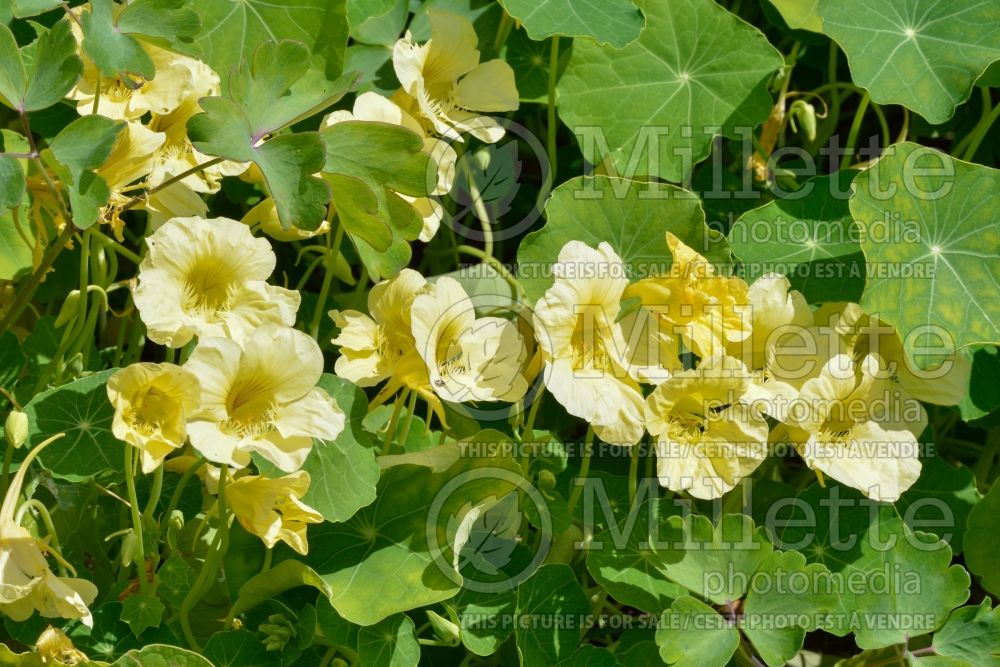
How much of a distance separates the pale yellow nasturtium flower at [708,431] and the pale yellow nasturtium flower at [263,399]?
0.39m

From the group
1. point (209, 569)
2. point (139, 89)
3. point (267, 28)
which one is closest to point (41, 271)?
point (139, 89)

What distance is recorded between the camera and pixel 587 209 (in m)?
1.47

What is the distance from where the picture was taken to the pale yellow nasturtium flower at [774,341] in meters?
1.33

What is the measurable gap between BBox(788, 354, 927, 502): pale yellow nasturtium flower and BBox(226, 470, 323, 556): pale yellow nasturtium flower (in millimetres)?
598

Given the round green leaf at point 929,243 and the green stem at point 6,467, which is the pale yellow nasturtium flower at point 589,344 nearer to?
the round green leaf at point 929,243

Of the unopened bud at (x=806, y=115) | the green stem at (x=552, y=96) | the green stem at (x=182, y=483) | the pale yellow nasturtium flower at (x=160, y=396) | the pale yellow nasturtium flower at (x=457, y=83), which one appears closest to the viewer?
the pale yellow nasturtium flower at (x=160, y=396)

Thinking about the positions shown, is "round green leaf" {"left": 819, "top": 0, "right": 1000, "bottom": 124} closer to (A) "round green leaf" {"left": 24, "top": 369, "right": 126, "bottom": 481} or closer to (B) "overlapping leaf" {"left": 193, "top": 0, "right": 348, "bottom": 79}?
(B) "overlapping leaf" {"left": 193, "top": 0, "right": 348, "bottom": 79}

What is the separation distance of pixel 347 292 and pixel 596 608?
699 millimetres

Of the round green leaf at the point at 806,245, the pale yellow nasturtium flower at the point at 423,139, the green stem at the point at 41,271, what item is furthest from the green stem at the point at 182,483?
the round green leaf at the point at 806,245

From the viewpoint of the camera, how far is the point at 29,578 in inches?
44.4

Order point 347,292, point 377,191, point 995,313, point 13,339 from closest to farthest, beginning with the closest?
point 377,191
point 995,313
point 13,339
point 347,292

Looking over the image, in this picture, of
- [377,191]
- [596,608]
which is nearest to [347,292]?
[377,191]

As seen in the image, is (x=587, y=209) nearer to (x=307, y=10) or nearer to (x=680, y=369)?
(x=680, y=369)

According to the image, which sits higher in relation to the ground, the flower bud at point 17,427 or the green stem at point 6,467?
the flower bud at point 17,427
